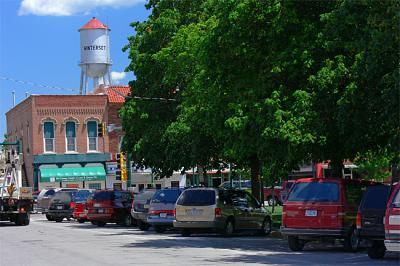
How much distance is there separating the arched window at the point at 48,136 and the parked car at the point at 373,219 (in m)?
57.1

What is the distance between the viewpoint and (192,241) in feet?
81.6

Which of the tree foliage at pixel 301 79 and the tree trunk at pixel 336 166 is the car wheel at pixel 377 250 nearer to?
the tree foliage at pixel 301 79

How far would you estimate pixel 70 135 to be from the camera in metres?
74.1

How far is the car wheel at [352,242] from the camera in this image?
66.4 feet

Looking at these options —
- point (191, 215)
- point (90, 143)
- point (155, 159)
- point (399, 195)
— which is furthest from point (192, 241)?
point (90, 143)

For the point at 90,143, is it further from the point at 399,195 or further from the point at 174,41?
the point at 399,195

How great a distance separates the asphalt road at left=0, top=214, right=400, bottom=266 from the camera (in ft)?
59.2

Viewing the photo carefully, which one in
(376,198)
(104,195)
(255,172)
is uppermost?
(255,172)

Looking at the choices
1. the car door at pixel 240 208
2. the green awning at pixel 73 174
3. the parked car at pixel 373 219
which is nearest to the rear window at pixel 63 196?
the car door at pixel 240 208

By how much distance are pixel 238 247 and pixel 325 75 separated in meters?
5.24

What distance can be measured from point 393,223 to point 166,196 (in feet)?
50.6

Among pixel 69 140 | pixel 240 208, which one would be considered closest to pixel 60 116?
pixel 69 140

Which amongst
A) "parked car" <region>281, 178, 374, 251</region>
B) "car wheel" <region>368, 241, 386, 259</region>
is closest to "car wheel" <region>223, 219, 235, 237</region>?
"parked car" <region>281, 178, 374, 251</region>

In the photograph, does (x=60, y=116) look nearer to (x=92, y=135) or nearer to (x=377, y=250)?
(x=92, y=135)
